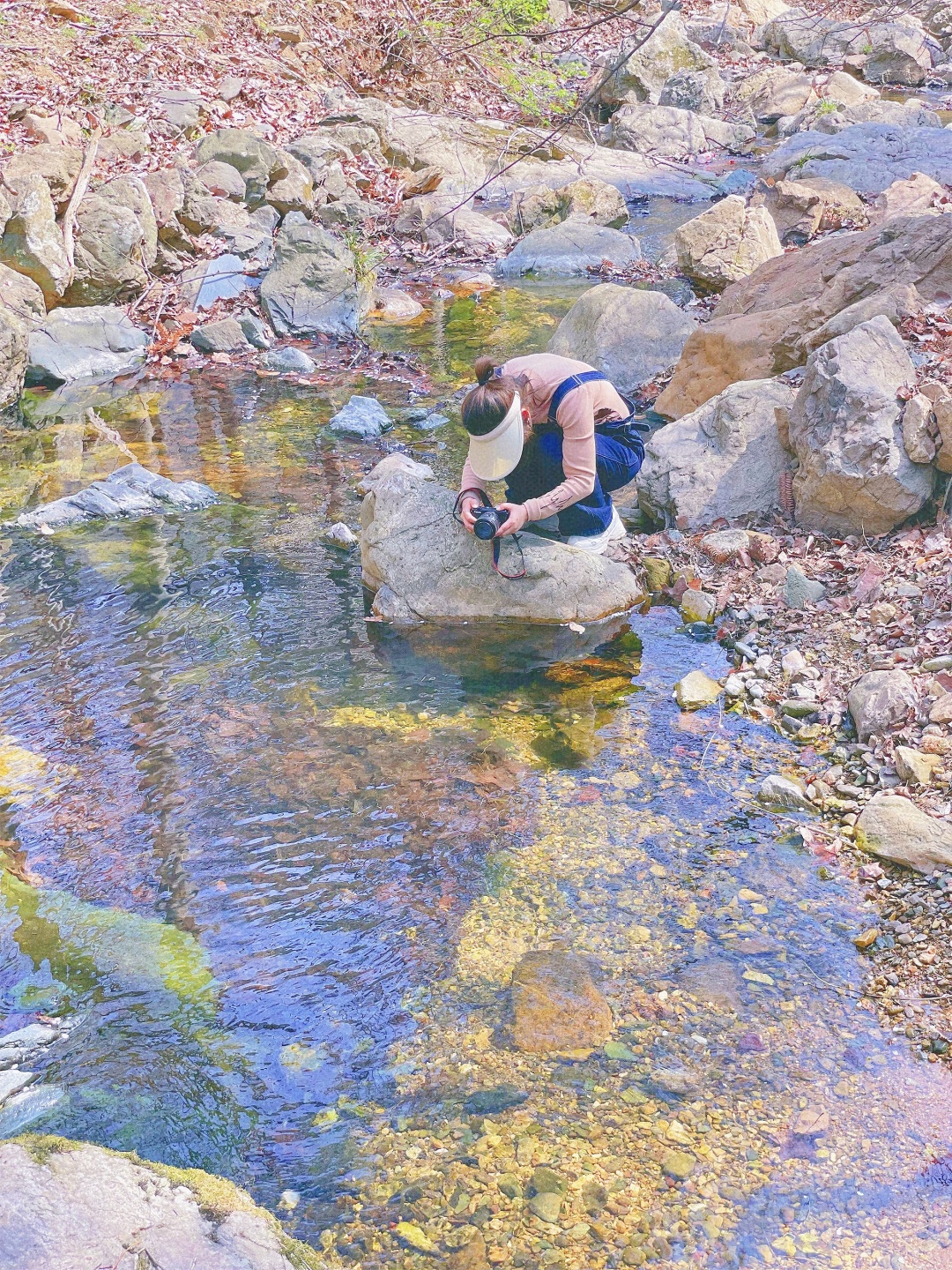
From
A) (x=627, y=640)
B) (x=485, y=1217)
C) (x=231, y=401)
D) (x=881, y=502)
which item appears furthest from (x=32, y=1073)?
(x=231, y=401)

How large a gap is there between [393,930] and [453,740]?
45.8 inches

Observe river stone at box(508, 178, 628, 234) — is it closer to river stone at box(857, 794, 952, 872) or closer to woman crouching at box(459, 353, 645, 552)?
woman crouching at box(459, 353, 645, 552)

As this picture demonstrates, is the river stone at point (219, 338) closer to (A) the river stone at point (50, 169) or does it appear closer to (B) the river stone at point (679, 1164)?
(A) the river stone at point (50, 169)

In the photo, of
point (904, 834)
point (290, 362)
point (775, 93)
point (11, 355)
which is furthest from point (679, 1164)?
point (775, 93)

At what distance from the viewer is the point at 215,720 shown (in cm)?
468

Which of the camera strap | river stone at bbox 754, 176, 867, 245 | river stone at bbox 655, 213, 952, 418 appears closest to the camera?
the camera strap

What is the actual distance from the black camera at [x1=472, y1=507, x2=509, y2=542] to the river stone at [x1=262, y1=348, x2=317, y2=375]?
5.54 meters

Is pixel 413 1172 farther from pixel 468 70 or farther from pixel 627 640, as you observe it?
pixel 468 70

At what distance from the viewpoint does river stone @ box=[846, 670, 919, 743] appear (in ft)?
13.5

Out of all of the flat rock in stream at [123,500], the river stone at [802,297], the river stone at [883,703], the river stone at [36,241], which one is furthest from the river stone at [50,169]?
the river stone at [883,703]

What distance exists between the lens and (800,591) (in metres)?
5.13

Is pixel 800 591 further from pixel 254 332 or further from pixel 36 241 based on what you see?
pixel 36 241

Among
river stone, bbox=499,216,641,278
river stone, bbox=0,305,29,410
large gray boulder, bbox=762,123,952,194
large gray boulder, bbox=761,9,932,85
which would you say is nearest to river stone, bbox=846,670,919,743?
river stone, bbox=0,305,29,410

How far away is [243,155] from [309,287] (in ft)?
10.1
